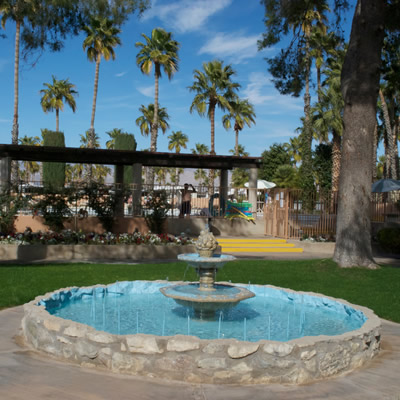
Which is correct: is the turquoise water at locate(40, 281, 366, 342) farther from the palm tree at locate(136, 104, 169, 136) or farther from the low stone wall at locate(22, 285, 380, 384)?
the palm tree at locate(136, 104, 169, 136)

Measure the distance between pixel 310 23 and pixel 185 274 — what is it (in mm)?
30065

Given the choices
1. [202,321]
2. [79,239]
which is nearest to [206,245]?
[202,321]

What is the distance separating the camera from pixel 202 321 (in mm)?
6910

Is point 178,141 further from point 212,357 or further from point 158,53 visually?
point 212,357

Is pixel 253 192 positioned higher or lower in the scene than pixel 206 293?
higher

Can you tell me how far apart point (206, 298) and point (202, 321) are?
1.94ft

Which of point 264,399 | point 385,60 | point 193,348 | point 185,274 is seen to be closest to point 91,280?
point 185,274

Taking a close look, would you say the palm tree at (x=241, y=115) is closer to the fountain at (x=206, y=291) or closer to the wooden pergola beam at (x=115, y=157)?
the wooden pergola beam at (x=115, y=157)

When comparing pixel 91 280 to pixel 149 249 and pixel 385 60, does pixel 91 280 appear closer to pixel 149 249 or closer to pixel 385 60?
pixel 149 249

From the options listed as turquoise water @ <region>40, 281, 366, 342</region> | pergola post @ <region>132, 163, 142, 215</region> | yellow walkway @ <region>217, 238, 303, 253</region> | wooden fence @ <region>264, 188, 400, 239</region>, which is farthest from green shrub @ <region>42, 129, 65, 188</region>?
turquoise water @ <region>40, 281, 366, 342</region>

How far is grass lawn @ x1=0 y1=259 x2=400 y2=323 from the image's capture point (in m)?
9.07

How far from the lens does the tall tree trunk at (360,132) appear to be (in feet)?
42.2

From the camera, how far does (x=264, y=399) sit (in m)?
4.22

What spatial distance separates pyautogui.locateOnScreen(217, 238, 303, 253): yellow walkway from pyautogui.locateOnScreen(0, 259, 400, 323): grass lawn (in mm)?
4506
